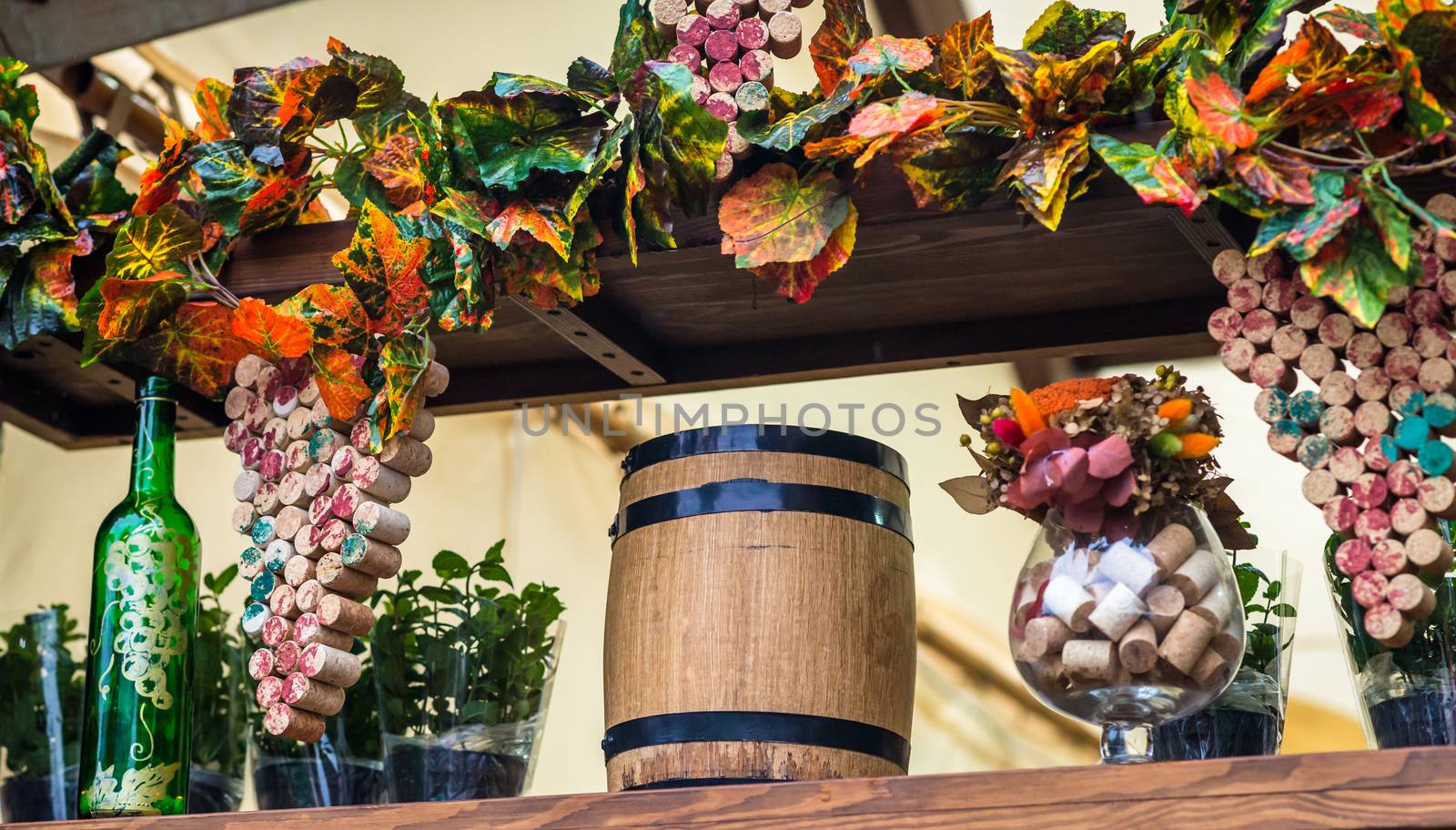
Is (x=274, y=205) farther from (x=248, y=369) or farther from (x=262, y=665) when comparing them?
(x=262, y=665)

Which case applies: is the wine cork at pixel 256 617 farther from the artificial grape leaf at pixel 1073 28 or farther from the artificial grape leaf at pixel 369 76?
the artificial grape leaf at pixel 1073 28

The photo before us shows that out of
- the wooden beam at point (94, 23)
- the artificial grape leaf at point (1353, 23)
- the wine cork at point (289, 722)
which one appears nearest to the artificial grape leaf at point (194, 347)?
the wine cork at point (289, 722)

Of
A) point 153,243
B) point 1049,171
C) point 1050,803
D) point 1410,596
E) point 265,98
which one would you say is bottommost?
point 1050,803

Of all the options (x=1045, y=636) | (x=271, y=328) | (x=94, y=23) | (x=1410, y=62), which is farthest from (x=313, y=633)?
(x=94, y=23)

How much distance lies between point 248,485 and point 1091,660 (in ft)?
2.36

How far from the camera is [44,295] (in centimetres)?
141

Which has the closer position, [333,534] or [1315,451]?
[1315,451]

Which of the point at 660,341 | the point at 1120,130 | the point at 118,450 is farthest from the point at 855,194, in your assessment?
the point at 118,450

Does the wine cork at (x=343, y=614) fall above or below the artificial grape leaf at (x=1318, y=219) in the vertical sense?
below

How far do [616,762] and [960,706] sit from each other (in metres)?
0.82

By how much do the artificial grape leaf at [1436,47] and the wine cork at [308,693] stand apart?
0.91 meters

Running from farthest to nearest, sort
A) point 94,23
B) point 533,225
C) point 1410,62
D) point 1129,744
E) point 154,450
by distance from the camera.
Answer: point 94,23, point 154,450, point 533,225, point 1129,744, point 1410,62

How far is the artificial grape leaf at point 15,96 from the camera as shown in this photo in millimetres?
1466

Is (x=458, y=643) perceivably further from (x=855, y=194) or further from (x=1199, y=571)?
(x=1199, y=571)
